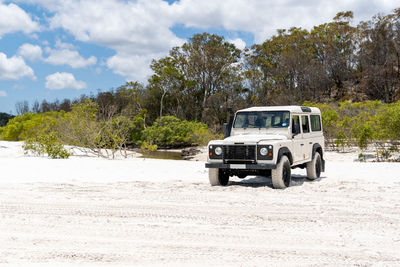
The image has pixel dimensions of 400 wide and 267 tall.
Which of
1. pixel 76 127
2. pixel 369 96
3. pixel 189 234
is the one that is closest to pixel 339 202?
pixel 189 234

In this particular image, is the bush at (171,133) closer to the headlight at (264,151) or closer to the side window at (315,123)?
the side window at (315,123)

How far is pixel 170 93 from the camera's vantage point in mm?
57625

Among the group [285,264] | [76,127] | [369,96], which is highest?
[369,96]

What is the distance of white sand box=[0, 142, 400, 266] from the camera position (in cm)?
483

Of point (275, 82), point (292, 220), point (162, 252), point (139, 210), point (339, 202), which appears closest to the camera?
point (162, 252)

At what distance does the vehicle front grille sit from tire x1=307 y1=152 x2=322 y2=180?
2.97 meters

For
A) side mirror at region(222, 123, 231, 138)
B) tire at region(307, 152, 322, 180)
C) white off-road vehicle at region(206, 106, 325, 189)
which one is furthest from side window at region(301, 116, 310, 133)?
side mirror at region(222, 123, 231, 138)

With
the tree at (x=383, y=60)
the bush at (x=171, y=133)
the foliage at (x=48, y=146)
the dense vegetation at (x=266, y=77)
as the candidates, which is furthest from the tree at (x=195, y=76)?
the foliage at (x=48, y=146)

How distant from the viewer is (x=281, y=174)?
31.7ft

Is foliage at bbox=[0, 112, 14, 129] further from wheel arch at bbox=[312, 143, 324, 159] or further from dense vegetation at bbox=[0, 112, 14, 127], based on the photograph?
wheel arch at bbox=[312, 143, 324, 159]

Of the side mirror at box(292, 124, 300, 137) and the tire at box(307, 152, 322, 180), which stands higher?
the side mirror at box(292, 124, 300, 137)

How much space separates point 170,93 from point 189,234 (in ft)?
172

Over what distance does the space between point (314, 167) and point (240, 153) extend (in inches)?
127

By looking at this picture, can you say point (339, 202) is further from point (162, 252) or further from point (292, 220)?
point (162, 252)
